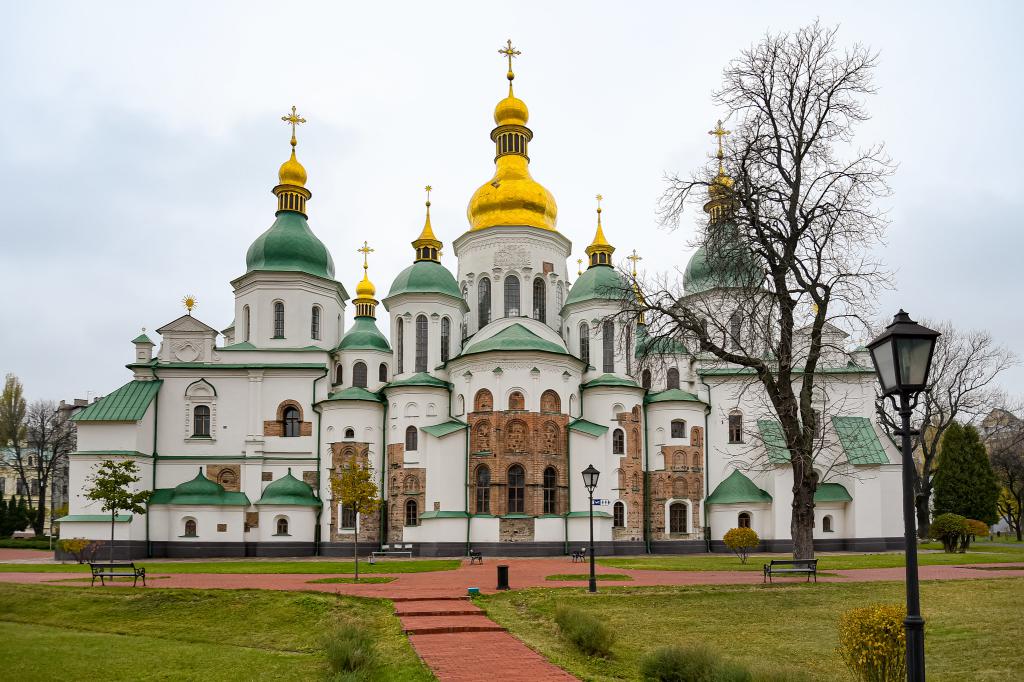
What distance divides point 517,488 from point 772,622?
2320 cm

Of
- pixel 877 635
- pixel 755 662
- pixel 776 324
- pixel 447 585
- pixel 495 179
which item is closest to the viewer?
pixel 877 635

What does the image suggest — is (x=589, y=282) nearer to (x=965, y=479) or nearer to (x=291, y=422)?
(x=291, y=422)

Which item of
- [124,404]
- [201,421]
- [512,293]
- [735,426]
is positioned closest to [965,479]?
[735,426]

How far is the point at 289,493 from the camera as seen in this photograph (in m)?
43.1

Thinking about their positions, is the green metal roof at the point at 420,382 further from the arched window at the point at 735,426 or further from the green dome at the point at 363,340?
the arched window at the point at 735,426

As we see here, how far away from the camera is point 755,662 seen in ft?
43.7

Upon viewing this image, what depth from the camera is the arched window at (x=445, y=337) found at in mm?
47344

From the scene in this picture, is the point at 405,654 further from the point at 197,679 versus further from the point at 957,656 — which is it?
the point at 957,656

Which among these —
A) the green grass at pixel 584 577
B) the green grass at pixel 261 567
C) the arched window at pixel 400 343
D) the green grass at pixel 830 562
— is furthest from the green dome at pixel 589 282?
the green grass at pixel 584 577

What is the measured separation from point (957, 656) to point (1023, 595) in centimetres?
749

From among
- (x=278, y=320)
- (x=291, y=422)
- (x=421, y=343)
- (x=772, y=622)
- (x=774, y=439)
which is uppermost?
(x=278, y=320)

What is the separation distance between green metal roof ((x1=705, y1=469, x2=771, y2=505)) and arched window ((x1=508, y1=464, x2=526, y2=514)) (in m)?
10.5

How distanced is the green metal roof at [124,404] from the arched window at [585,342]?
22349 mm

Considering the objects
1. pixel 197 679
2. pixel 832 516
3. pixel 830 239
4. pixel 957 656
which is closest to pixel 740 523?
pixel 832 516
